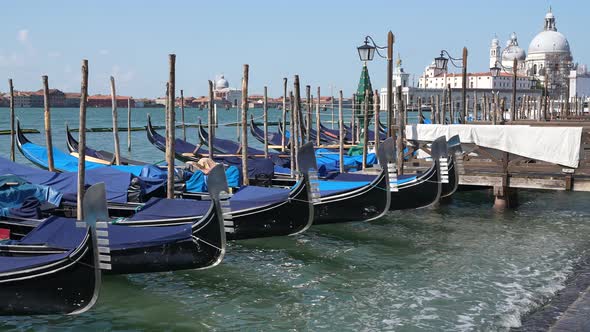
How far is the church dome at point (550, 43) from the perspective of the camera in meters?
88.4

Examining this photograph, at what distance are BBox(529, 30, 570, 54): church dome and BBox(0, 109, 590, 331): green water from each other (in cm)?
8430

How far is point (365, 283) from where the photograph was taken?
7.22 m

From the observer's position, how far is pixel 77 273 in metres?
5.54

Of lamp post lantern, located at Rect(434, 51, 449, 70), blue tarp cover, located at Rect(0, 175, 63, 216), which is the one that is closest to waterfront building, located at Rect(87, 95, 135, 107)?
lamp post lantern, located at Rect(434, 51, 449, 70)

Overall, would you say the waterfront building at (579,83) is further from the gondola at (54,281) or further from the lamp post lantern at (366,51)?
the gondola at (54,281)

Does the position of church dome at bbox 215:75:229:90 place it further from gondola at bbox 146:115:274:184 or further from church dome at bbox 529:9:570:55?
gondola at bbox 146:115:274:184

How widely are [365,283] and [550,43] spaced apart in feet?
292

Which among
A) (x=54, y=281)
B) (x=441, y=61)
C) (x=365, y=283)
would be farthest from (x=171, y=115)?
(x=441, y=61)

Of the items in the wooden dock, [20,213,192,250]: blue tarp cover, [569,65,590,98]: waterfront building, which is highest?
[569,65,590,98]: waterfront building

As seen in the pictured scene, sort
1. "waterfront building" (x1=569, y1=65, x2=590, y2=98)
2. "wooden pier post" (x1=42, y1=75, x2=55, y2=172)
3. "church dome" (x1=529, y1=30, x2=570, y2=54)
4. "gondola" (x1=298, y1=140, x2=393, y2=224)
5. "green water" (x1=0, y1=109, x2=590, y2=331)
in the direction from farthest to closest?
"church dome" (x1=529, y1=30, x2=570, y2=54) → "waterfront building" (x1=569, y1=65, x2=590, y2=98) → "wooden pier post" (x1=42, y1=75, x2=55, y2=172) → "gondola" (x1=298, y1=140, x2=393, y2=224) → "green water" (x1=0, y1=109, x2=590, y2=331)

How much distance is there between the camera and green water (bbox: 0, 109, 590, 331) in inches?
239

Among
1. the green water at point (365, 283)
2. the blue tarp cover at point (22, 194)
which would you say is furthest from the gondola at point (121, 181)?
the green water at point (365, 283)

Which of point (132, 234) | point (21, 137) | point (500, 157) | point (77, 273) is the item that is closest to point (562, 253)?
point (500, 157)

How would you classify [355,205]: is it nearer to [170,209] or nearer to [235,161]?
[170,209]
